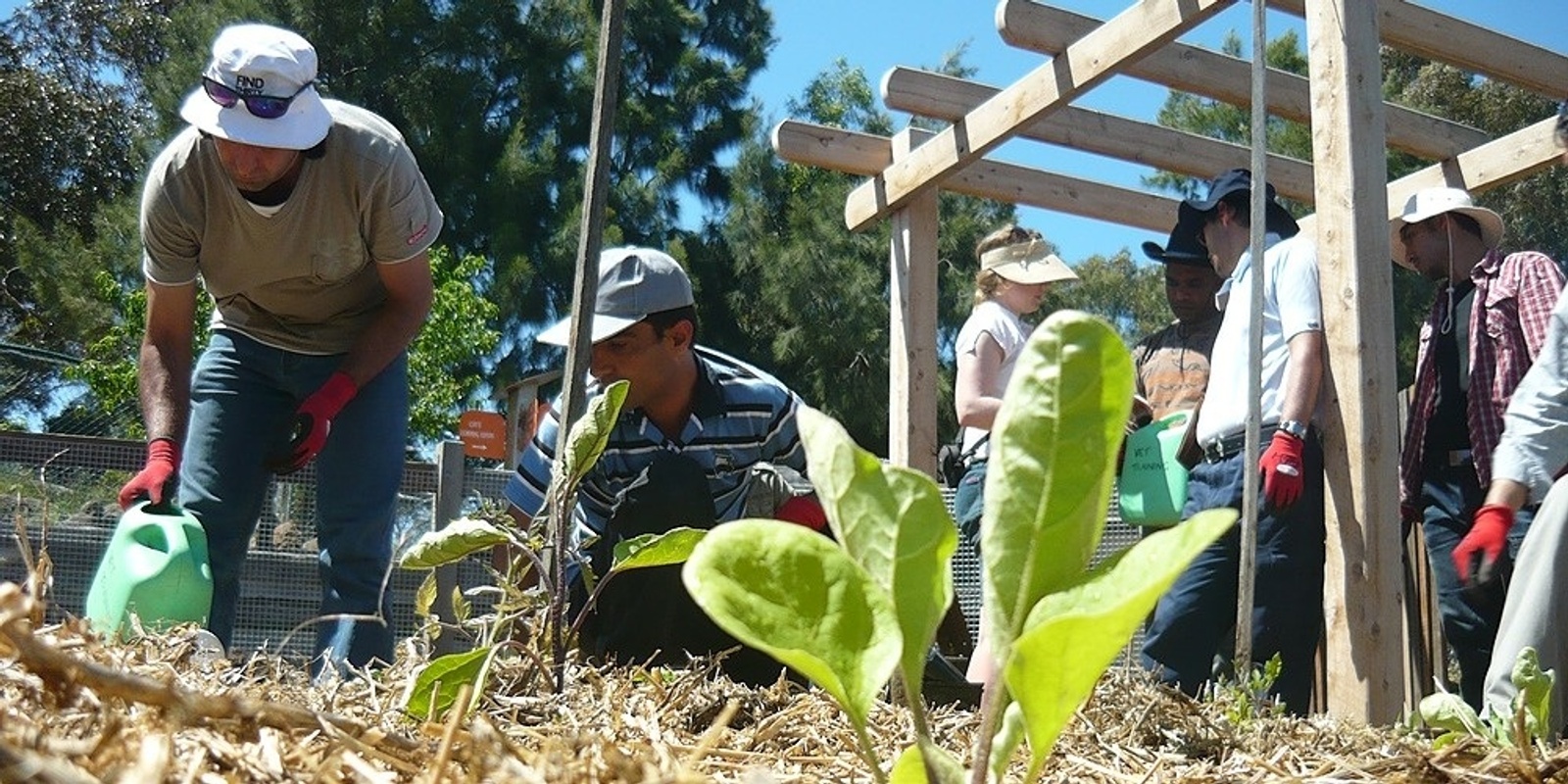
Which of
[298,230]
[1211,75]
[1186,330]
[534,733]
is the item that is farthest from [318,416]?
[1211,75]

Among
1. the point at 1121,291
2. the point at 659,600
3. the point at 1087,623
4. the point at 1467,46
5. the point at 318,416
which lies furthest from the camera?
the point at 1121,291

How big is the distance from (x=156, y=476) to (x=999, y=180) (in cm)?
388

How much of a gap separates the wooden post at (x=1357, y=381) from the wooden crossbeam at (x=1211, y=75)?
1.20 meters

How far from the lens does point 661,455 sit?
2.68 m

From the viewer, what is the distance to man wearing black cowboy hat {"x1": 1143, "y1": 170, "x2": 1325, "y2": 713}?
10.7 ft

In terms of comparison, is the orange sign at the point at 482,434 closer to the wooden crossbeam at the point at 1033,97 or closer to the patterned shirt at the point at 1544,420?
the wooden crossbeam at the point at 1033,97

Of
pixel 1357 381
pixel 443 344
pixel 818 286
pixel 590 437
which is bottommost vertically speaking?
pixel 590 437

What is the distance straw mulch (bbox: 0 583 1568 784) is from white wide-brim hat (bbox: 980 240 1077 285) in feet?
9.22

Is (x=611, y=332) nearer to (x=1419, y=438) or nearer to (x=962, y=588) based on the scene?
(x=1419, y=438)

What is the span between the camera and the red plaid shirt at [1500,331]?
11.2ft

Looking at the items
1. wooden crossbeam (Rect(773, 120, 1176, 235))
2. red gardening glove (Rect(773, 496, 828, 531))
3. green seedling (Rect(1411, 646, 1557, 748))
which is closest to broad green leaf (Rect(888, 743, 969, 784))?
green seedling (Rect(1411, 646, 1557, 748))

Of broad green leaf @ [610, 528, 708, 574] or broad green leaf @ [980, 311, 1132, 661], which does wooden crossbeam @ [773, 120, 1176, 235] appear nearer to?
broad green leaf @ [610, 528, 708, 574]

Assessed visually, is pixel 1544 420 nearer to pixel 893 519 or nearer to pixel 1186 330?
pixel 1186 330

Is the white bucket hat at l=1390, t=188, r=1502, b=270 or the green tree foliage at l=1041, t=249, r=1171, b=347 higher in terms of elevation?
the green tree foliage at l=1041, t=249, r=1171, b=347
